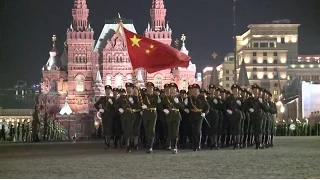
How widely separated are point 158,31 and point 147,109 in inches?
2588

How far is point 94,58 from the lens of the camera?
81.8 meters

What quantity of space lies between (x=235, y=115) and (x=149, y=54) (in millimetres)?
3094

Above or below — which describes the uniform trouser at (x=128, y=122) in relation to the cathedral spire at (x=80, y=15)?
below

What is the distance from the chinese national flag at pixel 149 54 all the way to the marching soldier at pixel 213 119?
1818 millimetres

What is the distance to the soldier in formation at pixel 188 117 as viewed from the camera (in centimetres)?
1420

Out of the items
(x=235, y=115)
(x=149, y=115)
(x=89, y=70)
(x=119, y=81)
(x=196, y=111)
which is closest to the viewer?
(x=149, y=115)

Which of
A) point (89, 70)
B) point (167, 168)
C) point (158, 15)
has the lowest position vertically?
point (167, 168)

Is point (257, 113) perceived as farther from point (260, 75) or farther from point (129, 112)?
point (260, 75)

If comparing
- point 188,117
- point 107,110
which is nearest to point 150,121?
point 188,117

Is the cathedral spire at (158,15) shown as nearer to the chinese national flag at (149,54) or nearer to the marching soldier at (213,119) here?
the chinese national flag at (149,54)

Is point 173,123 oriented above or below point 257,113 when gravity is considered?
below

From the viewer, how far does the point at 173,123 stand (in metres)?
14.1

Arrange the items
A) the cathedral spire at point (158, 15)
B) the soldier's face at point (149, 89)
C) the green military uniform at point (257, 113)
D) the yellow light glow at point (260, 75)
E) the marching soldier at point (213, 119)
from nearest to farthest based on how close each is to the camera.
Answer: the soldier's face at point (149, 89) → the green military uniform at point (257, 113) → the marching soldier at point (213, 119) → the cathedral spire at point (158, 15) → the yellow light glow at point (260, 75)

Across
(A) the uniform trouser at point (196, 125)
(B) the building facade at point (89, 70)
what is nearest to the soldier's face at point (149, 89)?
(A) the uniform trouser at point (196, 125)
